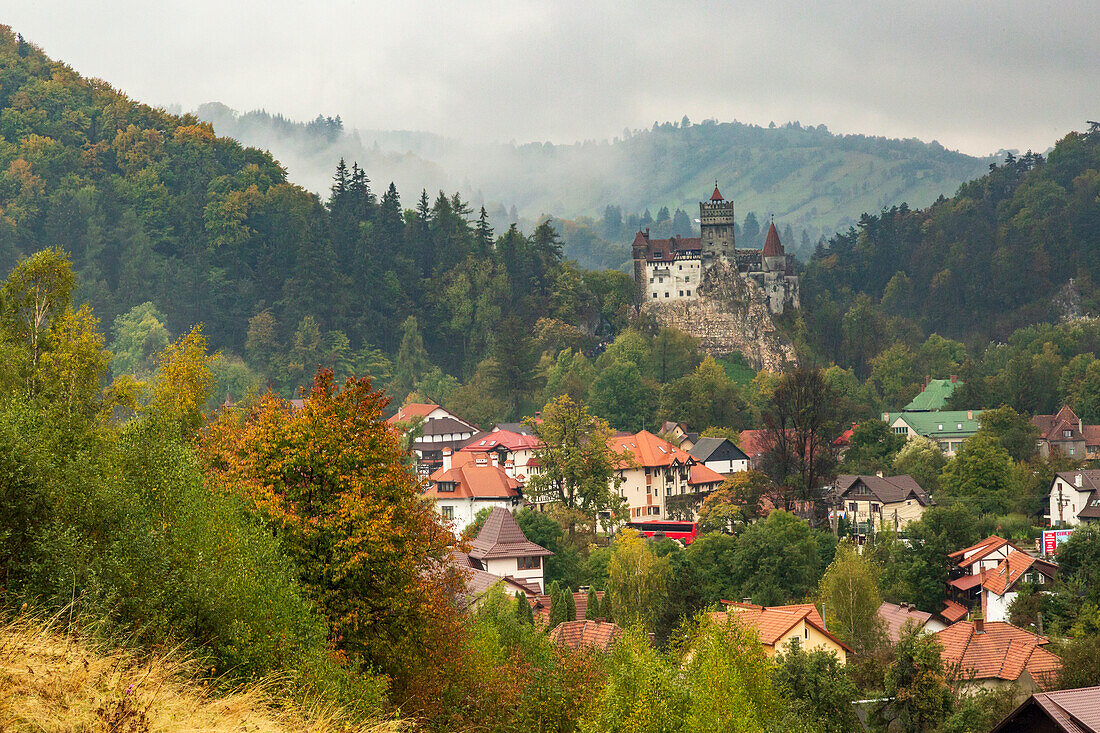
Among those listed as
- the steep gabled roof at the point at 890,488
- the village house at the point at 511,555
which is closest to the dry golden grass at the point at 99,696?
the village house at the point at 511,555

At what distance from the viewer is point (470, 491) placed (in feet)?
257

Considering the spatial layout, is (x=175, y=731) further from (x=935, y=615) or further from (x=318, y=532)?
(x=935, y=615)

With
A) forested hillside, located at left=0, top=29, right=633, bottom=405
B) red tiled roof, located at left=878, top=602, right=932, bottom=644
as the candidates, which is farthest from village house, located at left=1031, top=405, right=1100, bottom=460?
red tiled roof, located at left=878, top=602, right=932, bottom=644

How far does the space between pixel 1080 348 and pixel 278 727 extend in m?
125

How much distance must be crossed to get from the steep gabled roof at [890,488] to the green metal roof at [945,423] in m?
24.2

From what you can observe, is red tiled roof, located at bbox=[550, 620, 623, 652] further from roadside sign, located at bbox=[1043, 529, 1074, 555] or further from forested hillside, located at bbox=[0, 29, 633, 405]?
forested hillside, located at bbox=[0, 29, 633, 405]

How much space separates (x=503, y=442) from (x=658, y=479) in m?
12.5

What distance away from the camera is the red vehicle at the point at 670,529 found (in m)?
74.9

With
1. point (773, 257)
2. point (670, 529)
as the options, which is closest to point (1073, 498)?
point (670, 529)

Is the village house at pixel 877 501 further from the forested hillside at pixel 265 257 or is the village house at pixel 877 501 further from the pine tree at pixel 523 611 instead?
the forested hillside at pixel 265 257

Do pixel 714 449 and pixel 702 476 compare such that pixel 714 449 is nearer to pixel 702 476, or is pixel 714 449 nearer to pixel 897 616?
pixel 702 476

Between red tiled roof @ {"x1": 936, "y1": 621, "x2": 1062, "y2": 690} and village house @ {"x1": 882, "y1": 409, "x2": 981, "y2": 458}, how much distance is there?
194 feet

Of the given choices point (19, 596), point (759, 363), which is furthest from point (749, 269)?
point (19, 596)

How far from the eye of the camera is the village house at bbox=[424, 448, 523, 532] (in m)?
77.8
